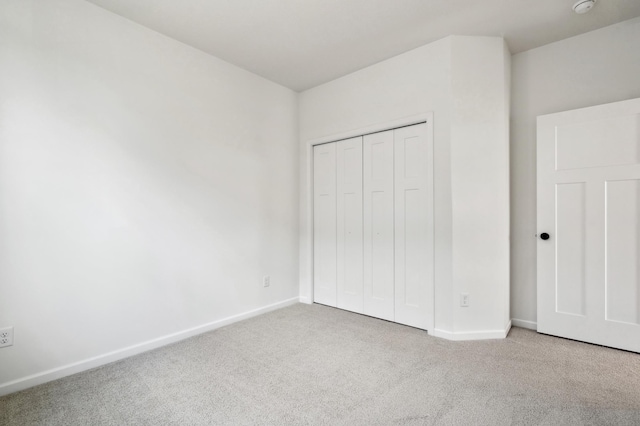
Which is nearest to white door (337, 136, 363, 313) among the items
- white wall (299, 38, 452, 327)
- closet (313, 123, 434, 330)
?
closet (313, 123, 434, 330)

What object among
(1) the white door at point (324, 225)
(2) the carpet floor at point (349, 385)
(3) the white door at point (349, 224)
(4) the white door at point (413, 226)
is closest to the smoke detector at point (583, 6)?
(4) the white door at point (413, 226)

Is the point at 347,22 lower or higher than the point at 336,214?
higher

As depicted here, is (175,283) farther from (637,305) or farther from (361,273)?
(637,305)

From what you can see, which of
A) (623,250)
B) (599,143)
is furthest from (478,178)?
(623,250)

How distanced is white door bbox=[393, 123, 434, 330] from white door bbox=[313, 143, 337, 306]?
0.80m

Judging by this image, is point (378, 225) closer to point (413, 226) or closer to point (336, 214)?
point (413, 226)

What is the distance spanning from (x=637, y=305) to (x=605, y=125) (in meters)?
1.39

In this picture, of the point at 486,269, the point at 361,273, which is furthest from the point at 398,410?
the point at 361,273

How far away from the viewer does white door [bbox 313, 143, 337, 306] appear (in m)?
3.59

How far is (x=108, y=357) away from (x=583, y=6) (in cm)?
425

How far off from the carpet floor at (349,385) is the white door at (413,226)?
32 cm

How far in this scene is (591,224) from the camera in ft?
8.20

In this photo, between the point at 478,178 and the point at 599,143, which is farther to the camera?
the point at 478,178

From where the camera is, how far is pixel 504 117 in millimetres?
2686
